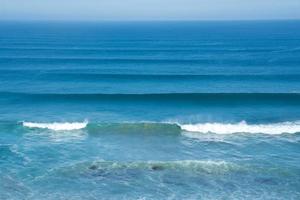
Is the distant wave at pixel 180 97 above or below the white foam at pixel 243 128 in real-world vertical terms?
above

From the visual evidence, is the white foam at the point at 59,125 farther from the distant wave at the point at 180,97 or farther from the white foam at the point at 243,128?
the distant wave at the point at 180,97

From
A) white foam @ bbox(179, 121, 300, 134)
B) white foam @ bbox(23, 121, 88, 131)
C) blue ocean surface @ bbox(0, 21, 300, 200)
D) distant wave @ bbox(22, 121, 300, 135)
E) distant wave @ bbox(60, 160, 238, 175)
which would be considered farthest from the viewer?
white foam @ bbox(23, 121, 88, 131)

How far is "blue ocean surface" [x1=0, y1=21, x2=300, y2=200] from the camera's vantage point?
748 inches

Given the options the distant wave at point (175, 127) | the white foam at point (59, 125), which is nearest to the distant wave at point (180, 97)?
the distant wave at point (175, 127)

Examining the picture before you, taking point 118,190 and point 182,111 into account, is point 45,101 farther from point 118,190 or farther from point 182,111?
point 118,190

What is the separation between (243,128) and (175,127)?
401 cm

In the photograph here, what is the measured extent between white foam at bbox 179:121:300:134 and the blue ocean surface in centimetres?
7

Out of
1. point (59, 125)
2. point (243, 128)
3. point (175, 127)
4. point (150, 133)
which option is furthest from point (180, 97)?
point (59, 125)

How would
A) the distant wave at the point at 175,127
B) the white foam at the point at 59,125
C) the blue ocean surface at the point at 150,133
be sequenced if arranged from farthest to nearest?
the white foam at the point at 59,125, the distant wave at the point at 175,127, the blue ocean surface at the point at 150,133

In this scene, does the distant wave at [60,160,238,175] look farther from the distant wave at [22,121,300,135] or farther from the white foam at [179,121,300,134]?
the white foam at [179,121,300,134]

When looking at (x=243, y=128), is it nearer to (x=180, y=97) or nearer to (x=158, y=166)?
(x=158, y=166)

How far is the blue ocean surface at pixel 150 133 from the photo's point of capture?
19000 millimetres

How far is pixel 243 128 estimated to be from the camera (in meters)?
27.1

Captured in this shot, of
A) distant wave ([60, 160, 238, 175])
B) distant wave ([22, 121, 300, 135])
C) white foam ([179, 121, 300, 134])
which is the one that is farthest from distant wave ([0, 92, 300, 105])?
distant wave ([60, 160, 238, 175])
